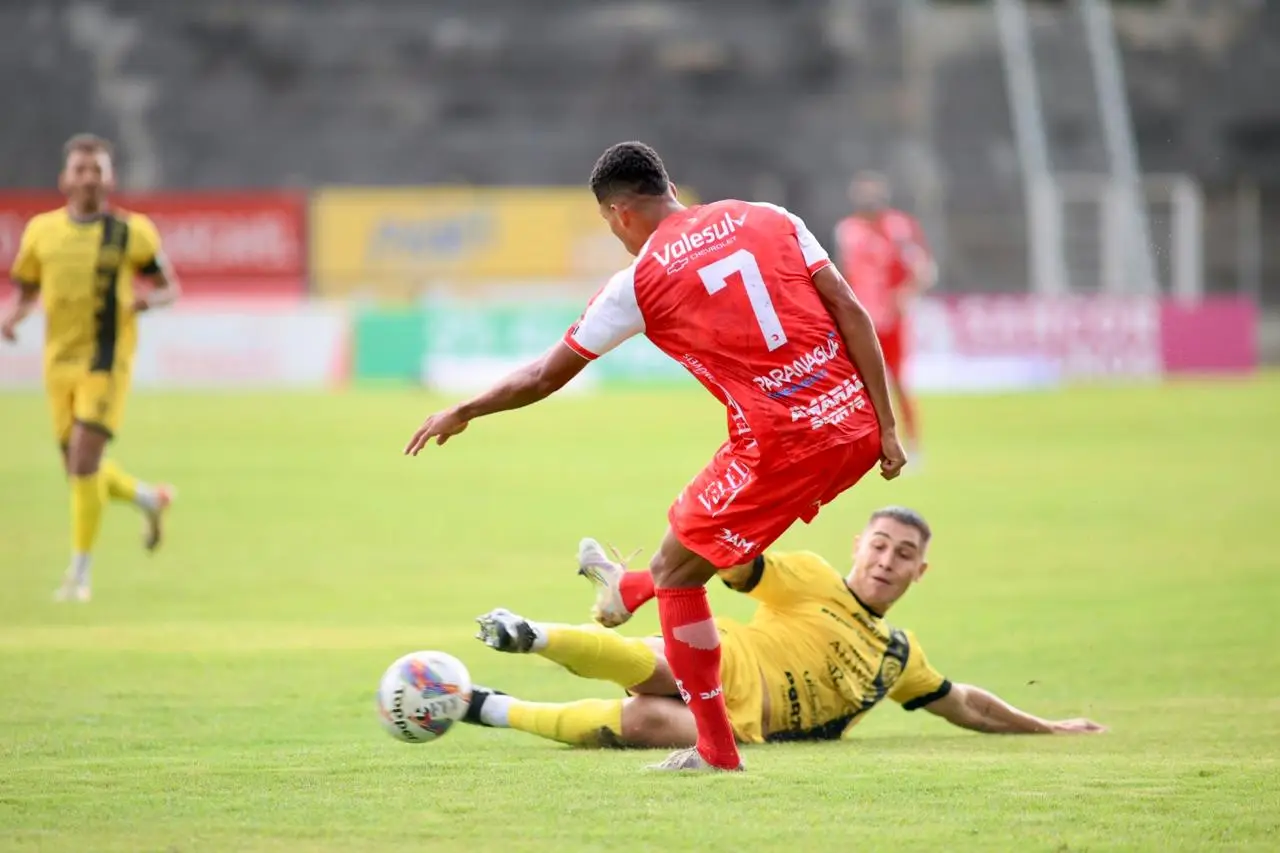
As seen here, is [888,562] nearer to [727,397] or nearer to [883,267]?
[727,397]

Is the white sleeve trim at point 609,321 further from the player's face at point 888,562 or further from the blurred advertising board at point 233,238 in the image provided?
the blurred advertising board at point 233,238

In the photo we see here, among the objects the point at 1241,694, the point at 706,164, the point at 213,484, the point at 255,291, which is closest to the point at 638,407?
the point at 213,484

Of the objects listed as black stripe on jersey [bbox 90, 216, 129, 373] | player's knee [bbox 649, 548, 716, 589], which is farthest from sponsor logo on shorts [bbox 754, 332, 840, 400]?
black stripe on jersey [bbox 90, 216, 129, 373]

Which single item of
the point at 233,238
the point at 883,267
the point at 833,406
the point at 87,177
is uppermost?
the point at 233,238

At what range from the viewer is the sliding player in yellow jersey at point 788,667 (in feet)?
23.0

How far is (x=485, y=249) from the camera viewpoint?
36.6 metres

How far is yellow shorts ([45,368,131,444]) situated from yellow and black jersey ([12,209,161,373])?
55mm

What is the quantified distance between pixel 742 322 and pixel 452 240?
101 feet

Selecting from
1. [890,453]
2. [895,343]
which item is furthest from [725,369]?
[895,343]

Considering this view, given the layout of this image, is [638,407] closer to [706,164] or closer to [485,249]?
[485,249]

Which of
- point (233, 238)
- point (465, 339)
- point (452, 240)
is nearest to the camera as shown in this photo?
point (465, 339)

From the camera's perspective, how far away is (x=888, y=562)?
→ 7.42 meters

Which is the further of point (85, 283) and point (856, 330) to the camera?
point (85, 283)

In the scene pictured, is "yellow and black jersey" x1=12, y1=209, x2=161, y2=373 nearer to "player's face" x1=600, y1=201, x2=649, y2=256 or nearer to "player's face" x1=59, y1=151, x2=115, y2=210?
"player's face" x1=59, y1=151, x2=115, y2=210
